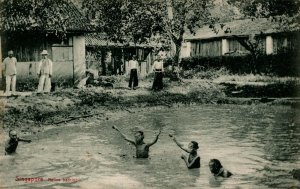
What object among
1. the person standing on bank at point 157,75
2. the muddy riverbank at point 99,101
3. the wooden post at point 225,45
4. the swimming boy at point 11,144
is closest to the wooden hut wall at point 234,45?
the wooden post at point 225,45

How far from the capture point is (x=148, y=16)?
2730 centimetres

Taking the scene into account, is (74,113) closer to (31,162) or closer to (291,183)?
(31,162)

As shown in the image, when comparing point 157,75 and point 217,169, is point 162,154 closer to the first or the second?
point 217,169

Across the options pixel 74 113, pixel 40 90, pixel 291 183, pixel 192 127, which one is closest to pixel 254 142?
pixel 192 127

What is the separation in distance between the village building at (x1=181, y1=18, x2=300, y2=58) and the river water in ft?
45.8

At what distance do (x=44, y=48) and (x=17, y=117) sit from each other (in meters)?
7.95

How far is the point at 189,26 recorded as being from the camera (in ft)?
91.1

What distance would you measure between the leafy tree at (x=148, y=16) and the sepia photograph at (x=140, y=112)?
0.08 metres

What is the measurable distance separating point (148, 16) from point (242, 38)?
12.5 m

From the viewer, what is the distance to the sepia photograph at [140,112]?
9.53m

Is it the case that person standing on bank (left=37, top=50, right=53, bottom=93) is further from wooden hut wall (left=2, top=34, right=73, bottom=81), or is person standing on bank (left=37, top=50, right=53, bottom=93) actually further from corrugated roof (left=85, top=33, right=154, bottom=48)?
corrugated roof (left=85, top=33, right=154, bottom=48)

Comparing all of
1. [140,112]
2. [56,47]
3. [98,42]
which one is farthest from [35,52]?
[98,42]

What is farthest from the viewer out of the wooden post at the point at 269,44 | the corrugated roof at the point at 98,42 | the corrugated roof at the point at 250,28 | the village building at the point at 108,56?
the village building at the point at 108,56

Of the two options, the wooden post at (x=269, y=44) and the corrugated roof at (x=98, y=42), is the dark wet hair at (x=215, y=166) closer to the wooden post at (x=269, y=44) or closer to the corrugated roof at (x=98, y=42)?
the corrugated roof at (x=98, y=42)
